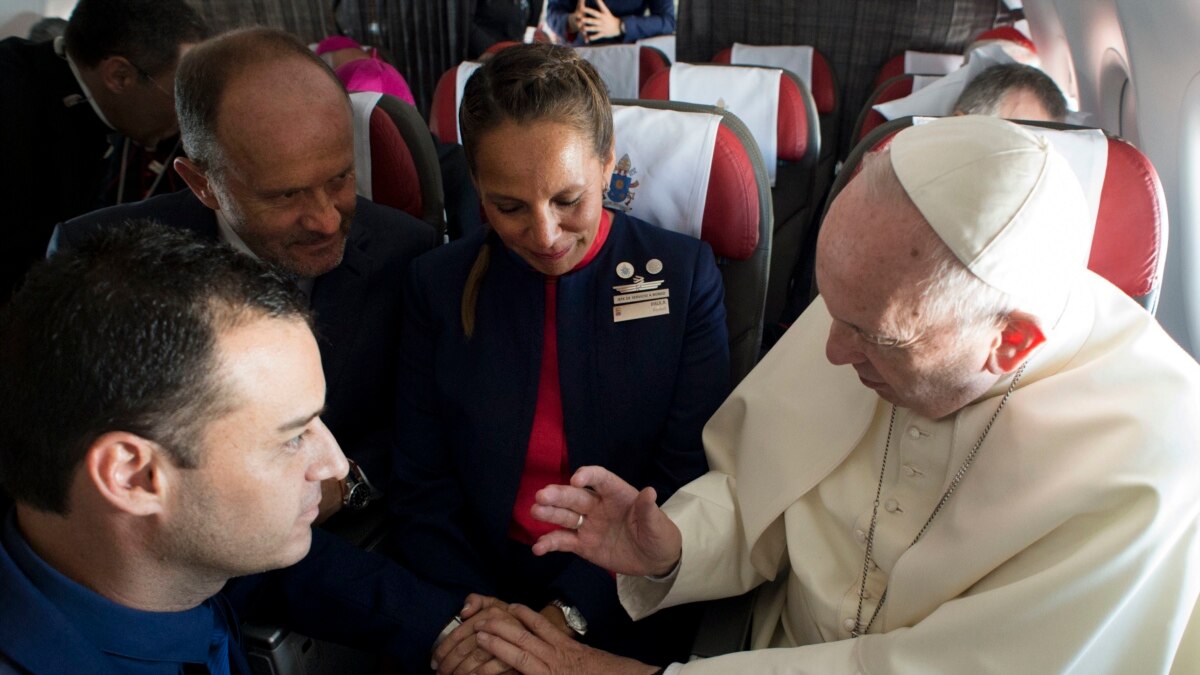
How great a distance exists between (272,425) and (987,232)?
1.00 metres

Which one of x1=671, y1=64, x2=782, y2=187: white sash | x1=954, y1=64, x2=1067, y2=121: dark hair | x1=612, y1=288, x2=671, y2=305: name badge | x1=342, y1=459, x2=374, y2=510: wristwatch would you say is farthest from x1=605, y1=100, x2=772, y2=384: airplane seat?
x1=954, y1=64, x2=1067, y2=121: dark hair

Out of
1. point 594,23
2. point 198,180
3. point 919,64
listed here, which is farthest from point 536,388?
point 594,23

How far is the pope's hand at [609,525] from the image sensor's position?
157cm

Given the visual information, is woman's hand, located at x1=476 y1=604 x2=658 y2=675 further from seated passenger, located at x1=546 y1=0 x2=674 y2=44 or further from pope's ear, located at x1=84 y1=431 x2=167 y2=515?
seated passenger, located at x1=546 y1=0 x2=674 y2=44

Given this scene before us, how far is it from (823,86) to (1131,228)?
3358 millimetres

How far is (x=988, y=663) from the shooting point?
3.90ft

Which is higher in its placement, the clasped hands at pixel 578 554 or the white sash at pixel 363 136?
the white sash at pixel 363 136

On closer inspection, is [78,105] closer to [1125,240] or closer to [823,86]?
[1125,240]

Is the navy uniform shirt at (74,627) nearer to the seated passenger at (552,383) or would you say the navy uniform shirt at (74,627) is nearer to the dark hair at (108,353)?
the dark hair at (108,353)

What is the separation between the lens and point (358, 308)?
1969 mm

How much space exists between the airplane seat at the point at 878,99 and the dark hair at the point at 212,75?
2301 mm

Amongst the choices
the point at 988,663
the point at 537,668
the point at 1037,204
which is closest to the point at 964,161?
the point at 1037,204

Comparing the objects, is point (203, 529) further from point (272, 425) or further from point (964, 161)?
point (964, 161)

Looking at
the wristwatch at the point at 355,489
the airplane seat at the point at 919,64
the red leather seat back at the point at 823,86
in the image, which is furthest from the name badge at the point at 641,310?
the airplane seat at the point at 919,64
